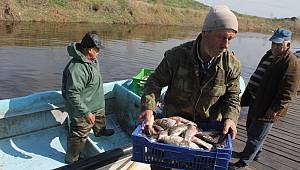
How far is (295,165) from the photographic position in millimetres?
5086

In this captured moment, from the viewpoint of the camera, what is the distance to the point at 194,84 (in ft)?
8.62

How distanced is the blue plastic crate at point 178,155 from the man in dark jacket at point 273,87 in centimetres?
171

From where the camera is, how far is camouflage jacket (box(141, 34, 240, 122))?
2.60 m

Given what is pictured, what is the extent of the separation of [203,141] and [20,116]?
Answer: 125 inches

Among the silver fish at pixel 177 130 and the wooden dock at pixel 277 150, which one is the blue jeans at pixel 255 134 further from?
the silver fish at pixel 177 130

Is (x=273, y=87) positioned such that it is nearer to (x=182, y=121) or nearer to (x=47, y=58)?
(x=182, y=121)

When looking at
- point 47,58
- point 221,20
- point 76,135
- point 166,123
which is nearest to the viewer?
point 221,20

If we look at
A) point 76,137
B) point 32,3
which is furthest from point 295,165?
point 32,3

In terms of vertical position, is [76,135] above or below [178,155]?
below

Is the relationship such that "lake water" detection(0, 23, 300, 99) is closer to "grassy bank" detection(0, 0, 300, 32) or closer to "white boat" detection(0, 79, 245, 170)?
"grassy bank" detection(0, 0, 300, 32)

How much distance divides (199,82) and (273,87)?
1747 mm

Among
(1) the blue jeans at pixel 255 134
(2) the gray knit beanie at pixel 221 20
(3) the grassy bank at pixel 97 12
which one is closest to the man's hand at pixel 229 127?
(2) the gray knit beanie at pixel 221 20

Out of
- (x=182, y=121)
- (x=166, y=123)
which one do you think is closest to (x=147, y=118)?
(x=166, y=123)

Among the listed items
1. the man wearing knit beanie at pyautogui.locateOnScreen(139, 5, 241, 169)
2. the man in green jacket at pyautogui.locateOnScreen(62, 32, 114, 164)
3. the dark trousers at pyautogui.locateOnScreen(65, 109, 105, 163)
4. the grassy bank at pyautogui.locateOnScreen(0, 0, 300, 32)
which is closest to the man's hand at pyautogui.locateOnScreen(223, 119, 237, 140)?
the man wearing knit beanie at pyautogui.locateOnScreen(139, 5, 241, 169)
